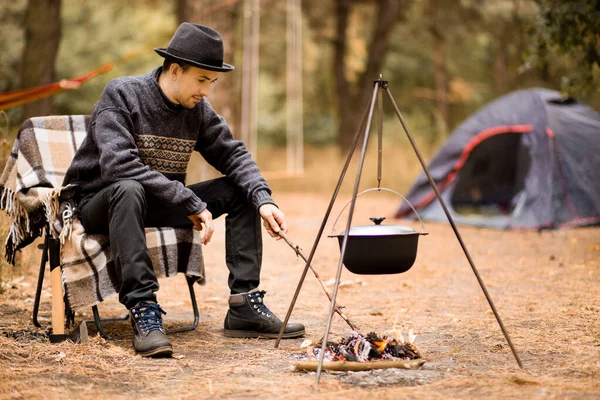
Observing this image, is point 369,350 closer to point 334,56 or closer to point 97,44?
point 334,56

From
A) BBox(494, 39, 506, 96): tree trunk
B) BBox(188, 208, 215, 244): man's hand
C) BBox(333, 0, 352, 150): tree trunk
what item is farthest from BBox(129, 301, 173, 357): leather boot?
BBox(494, 39, 506, 96): tree trunk

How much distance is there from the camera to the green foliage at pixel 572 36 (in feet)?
18.0

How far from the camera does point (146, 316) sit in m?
2.90

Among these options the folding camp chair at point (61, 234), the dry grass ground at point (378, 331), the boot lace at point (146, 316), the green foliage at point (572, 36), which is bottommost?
the dry grass ground at point (378, 331)

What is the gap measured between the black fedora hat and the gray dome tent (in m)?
4.99

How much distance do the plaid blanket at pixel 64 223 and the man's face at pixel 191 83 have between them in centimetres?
58

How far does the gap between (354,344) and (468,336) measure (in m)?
0.69

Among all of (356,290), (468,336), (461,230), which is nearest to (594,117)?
(461,230)

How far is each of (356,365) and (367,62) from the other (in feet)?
38.4

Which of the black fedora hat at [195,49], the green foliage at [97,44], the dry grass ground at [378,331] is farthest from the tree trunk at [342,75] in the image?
the black fedora hat at [195,49]

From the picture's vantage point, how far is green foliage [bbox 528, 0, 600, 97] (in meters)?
5.48

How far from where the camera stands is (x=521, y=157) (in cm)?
832

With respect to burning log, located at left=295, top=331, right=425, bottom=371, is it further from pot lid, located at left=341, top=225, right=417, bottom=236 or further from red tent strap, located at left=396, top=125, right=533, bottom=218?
red tent strap, located at left=396, top=125, right=533, bottom=218

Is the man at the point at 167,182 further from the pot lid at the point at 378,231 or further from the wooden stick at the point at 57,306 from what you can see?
the pot lid at the point at 378,231
